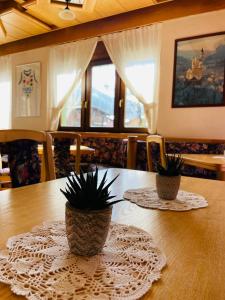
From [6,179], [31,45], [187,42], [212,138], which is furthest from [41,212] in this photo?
[31,45]

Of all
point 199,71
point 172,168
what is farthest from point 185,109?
point 172,168

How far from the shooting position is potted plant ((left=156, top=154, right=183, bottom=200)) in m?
0.80

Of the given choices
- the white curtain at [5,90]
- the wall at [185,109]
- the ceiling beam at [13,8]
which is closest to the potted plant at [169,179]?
the wall at [185,109]

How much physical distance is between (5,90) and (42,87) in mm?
1178

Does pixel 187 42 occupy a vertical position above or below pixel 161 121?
above

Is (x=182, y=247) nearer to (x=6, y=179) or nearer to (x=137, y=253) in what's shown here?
(x=137, y=253)

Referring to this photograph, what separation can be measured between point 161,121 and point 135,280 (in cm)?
329

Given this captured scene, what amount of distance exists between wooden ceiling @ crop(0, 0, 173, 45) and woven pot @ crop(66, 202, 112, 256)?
2773mm

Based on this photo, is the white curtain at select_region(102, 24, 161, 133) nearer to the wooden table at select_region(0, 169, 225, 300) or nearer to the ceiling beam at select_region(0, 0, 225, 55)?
the ceiling beam at select_region(0, 0, 225, 55)

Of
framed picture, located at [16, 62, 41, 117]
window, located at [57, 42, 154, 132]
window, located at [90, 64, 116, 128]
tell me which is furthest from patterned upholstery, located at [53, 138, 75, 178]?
framed picture, located at [16, 62, 41, 117]

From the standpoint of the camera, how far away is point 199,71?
10.4ft

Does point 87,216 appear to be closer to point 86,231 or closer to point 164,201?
point 86,231

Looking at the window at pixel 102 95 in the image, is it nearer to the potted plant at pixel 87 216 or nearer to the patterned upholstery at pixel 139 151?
the patterned upholstery at pixel 139 151

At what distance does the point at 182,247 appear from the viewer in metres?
0.49
